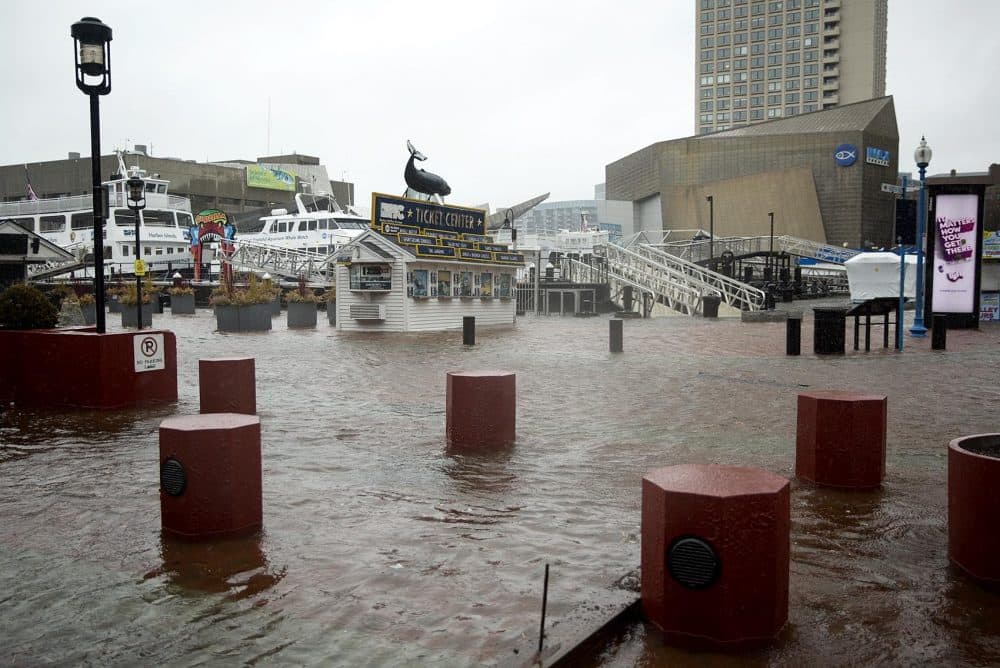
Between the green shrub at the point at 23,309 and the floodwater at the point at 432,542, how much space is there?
135 cm

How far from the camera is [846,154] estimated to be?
266ft

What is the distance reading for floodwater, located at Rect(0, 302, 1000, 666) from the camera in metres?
3.79

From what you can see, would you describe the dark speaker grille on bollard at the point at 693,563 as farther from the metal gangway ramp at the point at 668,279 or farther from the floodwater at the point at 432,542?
the metal gangway ramp at the point at 668,279

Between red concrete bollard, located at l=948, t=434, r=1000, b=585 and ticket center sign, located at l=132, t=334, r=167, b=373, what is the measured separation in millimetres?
9576

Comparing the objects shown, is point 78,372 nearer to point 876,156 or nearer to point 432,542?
point 432,542

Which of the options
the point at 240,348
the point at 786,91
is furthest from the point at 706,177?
the point at 240,348

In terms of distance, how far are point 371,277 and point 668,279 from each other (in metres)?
19.6

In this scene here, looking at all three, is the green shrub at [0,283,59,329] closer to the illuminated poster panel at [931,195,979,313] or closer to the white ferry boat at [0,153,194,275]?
the illuminated poster panel at [931,195,979,313]

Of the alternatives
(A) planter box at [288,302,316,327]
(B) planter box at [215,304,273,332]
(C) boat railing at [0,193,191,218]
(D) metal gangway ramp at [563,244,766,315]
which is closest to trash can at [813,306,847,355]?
(B) planter box at [215,304,273,332]

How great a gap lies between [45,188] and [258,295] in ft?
251

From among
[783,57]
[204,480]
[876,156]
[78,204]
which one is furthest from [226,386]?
[783,57]

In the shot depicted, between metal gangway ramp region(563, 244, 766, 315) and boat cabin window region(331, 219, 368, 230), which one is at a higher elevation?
boat cabin window region(331, 219, 368, 230)

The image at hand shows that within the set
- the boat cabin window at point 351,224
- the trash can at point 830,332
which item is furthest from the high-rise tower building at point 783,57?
the trash can at point 830,332

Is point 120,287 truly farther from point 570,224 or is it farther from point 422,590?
point 570,224
